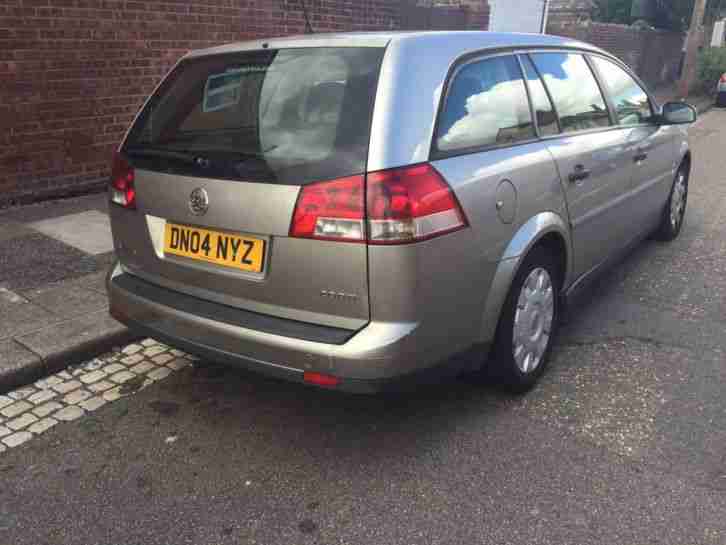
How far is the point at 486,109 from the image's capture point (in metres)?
3.02

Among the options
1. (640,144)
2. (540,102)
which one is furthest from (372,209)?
(640,144)

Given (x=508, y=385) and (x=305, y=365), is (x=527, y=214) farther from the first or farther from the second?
(x=305, y=365)

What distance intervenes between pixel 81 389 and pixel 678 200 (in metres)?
4.87

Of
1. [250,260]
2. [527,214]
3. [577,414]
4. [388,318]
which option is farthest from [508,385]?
[250,260]

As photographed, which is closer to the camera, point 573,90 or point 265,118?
point 265,118

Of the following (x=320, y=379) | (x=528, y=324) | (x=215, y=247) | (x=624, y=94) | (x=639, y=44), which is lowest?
(x=528, y=324)

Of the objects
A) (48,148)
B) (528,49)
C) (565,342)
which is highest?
(528,49)

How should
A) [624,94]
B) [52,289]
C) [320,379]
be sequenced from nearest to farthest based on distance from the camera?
1. [320,379]
2. [52,289]
3. [624,94]

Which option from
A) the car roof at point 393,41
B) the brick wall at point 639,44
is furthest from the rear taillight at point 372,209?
the brick wall at point 639,44

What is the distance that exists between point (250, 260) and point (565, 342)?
2.12m

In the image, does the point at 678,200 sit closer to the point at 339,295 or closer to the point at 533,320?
the point at 533,320

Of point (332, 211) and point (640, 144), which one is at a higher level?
point (332, 211)

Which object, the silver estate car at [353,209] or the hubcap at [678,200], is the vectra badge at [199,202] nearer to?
the silver estate car at [353,209]

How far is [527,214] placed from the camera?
3.08 m
